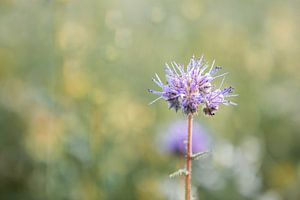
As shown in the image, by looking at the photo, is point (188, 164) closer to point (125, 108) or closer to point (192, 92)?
point (192, 92)

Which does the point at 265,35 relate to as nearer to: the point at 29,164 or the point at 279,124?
the point at 279,124

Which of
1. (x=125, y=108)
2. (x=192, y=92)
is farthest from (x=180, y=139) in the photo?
(x=192, y=92)

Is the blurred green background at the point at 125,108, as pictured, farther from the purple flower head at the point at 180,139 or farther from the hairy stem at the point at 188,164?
the hairy stem at the point at 188,164

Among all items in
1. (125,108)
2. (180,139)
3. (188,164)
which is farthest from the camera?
(125,108)

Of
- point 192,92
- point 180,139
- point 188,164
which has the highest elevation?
point 180,139

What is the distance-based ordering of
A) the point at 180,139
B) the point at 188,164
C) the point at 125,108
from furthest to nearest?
the point at 125,108
the point at 180,139
the point at 188,164

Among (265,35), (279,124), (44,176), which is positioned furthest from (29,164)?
(265,35)
